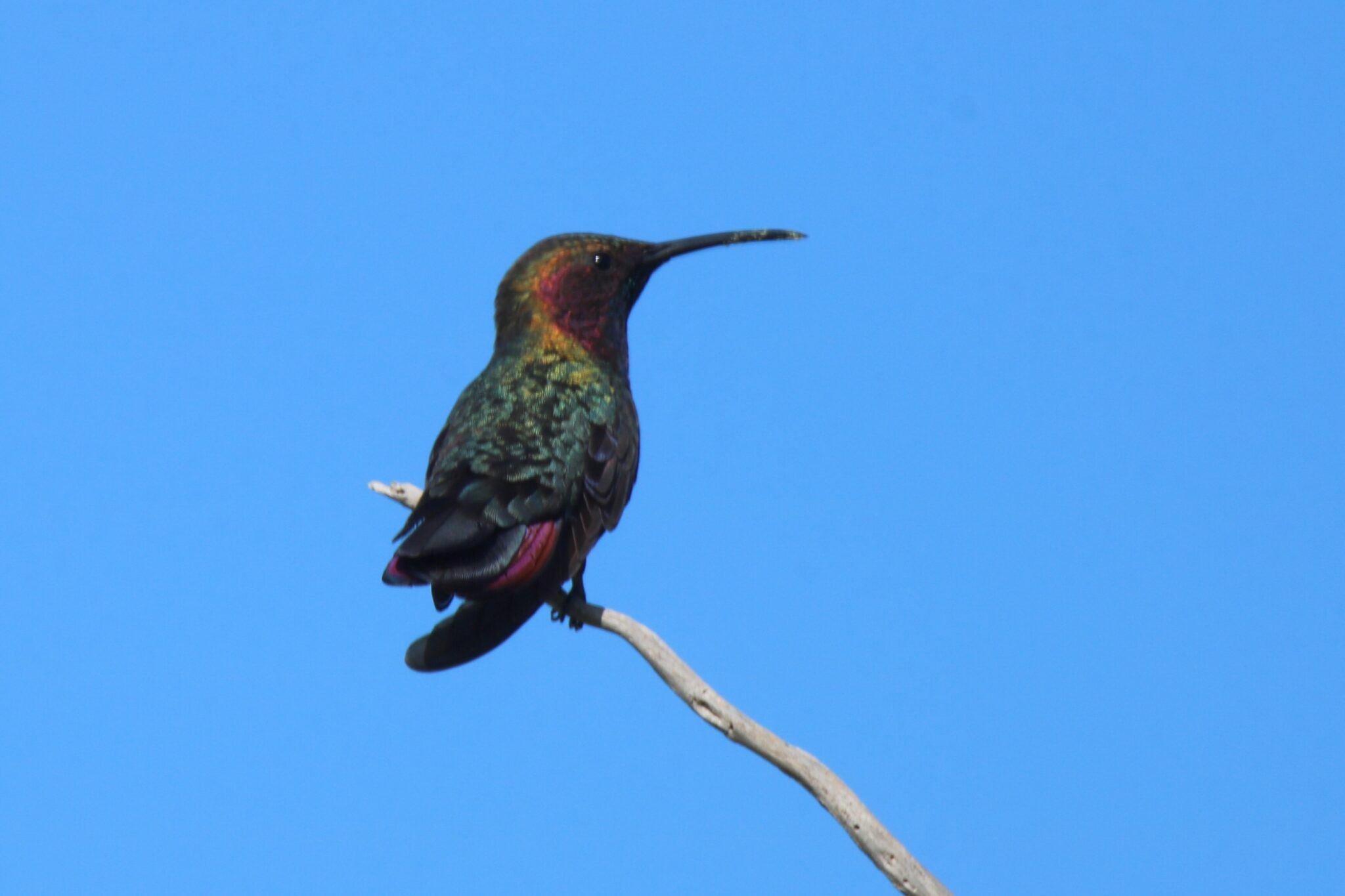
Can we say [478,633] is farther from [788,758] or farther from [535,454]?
[788,758]

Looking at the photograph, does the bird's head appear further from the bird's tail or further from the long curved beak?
the bird's tail

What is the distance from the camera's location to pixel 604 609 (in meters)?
7.02

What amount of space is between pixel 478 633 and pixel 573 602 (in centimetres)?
48

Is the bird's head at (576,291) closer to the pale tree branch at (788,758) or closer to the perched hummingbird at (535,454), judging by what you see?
the perched hummingbird at (535,454)

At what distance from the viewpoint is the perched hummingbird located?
6.59 meters

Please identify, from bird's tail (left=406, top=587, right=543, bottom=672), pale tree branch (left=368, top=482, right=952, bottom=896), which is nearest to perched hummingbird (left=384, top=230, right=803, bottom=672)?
bird's tail (left=406, top=587, right=543, bottom=672)

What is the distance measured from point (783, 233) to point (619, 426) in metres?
1.78

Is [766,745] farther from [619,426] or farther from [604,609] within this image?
[619,426]

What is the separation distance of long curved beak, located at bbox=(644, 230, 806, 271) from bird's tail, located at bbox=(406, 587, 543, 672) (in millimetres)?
2131

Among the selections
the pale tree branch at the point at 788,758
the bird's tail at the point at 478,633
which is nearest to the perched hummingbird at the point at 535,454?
the bird's tail at the point at 478,633

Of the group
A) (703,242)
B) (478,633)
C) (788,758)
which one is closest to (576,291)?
(703,242)

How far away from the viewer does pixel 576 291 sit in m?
8.05

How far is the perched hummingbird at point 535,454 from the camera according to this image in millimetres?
6590

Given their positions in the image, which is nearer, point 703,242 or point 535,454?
point 535,454
